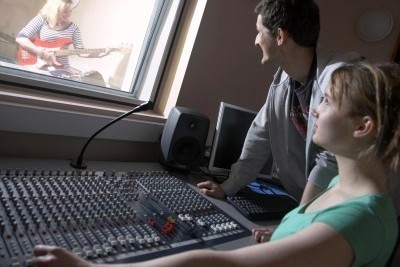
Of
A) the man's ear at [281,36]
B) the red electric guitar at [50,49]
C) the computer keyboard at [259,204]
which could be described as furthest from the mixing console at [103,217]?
the man's ear at [281,36]

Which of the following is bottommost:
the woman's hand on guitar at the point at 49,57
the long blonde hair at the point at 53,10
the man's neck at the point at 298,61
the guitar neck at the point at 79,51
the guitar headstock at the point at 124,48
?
the woman's hand on guitar at the point at 49,57

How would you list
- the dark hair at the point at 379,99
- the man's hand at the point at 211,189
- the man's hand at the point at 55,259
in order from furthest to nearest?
1. the man's hand at the point at 211,189
2. the dark hair at the point at 379,99
3. the man's hand at the point at 55,259

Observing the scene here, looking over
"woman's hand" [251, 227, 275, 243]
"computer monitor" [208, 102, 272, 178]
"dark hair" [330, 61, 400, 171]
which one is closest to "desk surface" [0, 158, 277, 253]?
"woman's hand" [251, 227, 275, 243]

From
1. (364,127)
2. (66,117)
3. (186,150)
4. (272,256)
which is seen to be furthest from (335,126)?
(66,117)

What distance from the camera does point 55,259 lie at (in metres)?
0.59

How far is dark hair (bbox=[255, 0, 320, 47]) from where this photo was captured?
1.41 meters

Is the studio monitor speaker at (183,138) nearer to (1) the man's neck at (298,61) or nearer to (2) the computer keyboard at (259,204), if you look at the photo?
(2) the computer keyboard at (259,204)

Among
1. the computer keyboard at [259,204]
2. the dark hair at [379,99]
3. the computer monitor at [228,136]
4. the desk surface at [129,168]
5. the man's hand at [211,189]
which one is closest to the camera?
the dark hair at [379,99]

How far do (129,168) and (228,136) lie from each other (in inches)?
21.0

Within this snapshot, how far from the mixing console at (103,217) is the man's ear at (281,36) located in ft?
2.50

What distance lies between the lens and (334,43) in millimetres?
2633

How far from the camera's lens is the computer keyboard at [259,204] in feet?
4.24

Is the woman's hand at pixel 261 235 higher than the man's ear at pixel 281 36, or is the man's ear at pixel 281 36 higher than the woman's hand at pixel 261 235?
the man's ear at pixel 281 36

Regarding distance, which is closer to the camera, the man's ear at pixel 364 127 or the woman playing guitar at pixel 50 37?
the man's ear at pixel 364 127
